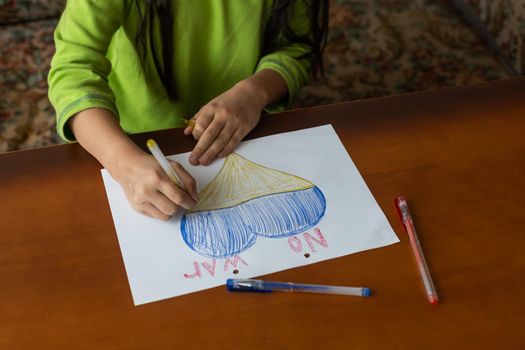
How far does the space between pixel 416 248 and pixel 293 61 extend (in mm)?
386

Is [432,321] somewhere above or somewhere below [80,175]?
above

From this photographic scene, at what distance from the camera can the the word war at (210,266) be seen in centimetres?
52

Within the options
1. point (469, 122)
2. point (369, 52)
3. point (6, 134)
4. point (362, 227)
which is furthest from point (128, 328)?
point (369, 52)

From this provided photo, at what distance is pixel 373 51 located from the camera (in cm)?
149

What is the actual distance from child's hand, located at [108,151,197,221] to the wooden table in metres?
0.03

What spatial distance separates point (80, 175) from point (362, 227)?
1.03ft

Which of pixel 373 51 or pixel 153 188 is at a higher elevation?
pixel 373 51

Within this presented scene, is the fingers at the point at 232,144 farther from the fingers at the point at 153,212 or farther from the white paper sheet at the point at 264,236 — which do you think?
the fingers at the point at 153,212

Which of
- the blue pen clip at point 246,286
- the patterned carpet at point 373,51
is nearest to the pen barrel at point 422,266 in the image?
the blue pen clip at point 246,286

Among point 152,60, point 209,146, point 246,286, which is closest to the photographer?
point 246,286

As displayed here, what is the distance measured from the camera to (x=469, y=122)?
2.32ft

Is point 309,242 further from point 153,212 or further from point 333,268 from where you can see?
point 153,212

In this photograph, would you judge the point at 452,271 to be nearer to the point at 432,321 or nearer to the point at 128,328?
the point at 432,321

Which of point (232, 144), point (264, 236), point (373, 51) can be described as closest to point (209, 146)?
point (232, 144)
